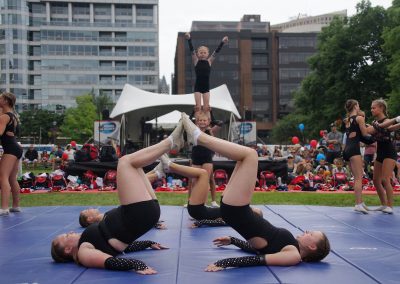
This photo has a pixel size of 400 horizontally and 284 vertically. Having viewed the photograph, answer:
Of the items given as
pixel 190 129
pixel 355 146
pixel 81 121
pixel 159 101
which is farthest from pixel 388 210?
pixel 81 121

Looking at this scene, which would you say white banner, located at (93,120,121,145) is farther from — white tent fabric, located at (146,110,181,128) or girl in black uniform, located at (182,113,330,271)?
girl in black uniform, located at (182,113,330,271)

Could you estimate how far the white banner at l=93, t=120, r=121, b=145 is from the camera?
1645 centimetres

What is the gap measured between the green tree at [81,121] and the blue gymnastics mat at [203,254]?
40.2m

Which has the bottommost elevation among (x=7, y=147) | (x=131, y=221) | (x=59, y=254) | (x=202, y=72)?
(x=59, y=254)

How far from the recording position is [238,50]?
2606 inches

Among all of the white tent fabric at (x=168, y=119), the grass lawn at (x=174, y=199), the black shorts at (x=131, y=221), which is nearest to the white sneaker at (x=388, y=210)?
the grass lawn at (x=174, y=199)

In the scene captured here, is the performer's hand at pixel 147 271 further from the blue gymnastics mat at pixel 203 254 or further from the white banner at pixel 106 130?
the white banner at pixel 106 130

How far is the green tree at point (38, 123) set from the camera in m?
47.7

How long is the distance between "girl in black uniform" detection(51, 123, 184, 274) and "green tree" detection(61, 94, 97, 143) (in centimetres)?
4299

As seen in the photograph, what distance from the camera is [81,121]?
4534cm

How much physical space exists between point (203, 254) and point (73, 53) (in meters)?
60.3

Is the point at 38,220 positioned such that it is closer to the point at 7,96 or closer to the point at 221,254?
the point at 7,96

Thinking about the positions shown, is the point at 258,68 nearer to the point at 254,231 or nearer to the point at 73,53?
the point at 73,53

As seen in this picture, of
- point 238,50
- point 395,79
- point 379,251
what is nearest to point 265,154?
point 395,79
